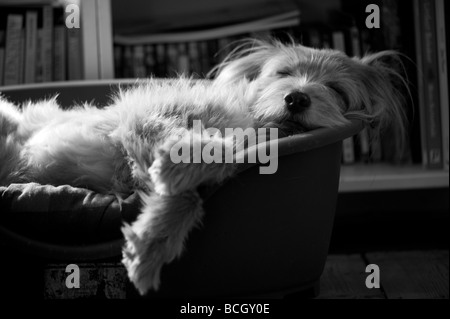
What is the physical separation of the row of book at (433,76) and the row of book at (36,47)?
0.95m

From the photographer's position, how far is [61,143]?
107 cm

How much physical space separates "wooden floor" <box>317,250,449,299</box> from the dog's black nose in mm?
566

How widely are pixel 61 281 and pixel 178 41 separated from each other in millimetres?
1039

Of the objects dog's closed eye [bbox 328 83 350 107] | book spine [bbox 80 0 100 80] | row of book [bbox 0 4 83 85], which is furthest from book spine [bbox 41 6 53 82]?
dog's closed eye [bbox 328 83 350 107]

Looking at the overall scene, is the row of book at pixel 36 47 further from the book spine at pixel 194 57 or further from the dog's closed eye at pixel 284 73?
the dog's closed eye at pixel 284 73

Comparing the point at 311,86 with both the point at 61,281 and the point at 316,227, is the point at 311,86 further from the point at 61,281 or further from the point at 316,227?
the point at 61,281

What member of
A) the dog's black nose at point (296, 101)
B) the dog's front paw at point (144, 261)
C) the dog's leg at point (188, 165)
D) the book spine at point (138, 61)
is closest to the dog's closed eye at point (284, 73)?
the dog's black nose at point (296, 101)

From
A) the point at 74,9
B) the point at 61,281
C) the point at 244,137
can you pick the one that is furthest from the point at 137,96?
the point at 74,9

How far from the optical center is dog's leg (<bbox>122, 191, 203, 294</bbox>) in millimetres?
833

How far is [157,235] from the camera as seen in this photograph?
0.85 m

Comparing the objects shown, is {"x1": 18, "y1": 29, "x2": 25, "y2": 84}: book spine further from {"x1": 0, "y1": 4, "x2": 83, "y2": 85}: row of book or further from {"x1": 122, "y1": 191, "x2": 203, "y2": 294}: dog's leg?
{"x1": 122, "y1": 191, "x2": 203, "y2": 294}: dog's leg

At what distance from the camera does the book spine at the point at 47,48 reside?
1.77 m

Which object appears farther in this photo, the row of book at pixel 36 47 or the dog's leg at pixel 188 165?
the row of book at pixel 36 47

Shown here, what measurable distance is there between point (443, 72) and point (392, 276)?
1.86ft
